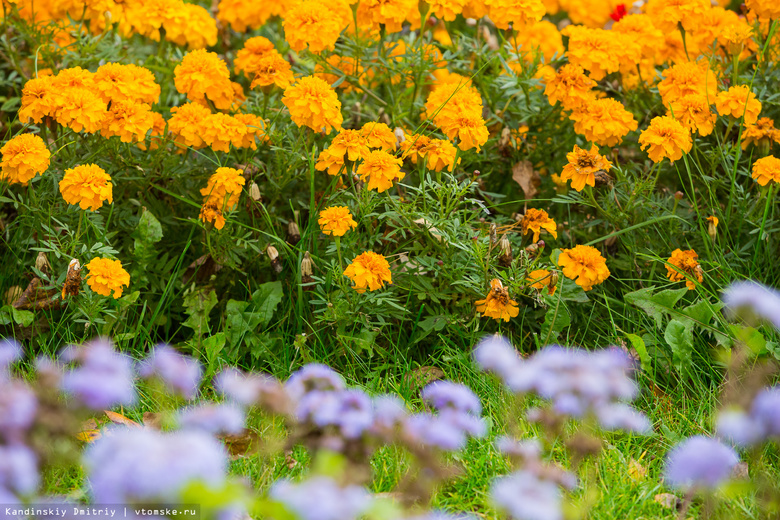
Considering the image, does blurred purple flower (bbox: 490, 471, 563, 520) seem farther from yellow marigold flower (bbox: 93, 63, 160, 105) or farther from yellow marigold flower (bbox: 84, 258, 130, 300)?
yellow marigold flower (bbox: 93, 63, 160, 105)

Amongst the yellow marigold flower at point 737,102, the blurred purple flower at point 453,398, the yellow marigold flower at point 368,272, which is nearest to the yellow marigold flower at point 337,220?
the yellow marigold flower at point 368,272

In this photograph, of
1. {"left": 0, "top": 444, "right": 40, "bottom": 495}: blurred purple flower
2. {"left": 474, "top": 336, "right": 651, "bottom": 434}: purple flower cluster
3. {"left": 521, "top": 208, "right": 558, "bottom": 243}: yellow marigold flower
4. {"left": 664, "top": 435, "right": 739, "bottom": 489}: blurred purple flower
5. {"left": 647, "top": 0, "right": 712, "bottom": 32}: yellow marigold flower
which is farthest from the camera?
{"left": 647, "top": 0, "right": 712, "bottom": 32}: yellow marigold flower

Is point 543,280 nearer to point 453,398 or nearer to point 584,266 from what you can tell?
point 584,266

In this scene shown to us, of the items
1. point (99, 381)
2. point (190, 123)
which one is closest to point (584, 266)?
point (190, 123)

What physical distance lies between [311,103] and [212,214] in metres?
0.46

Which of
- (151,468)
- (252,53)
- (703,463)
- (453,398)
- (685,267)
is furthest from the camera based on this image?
(252,53)

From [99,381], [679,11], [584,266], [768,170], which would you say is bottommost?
[584,266]

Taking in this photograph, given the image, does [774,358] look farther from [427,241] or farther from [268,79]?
[268,79]

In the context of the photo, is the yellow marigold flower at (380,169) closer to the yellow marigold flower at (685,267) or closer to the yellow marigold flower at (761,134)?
the yellow marigold flower at (685,267)

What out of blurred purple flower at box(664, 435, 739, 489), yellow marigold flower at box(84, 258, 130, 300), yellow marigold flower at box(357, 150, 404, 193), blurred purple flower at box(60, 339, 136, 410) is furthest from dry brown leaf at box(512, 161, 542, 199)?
blurred purple flower at box(60, 339, 136, 410)

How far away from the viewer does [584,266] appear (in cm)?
231

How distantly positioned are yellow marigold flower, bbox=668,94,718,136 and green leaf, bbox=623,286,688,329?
526mm

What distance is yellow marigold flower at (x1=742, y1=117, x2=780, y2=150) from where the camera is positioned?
2451mm

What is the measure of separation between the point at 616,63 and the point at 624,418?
1.52m
